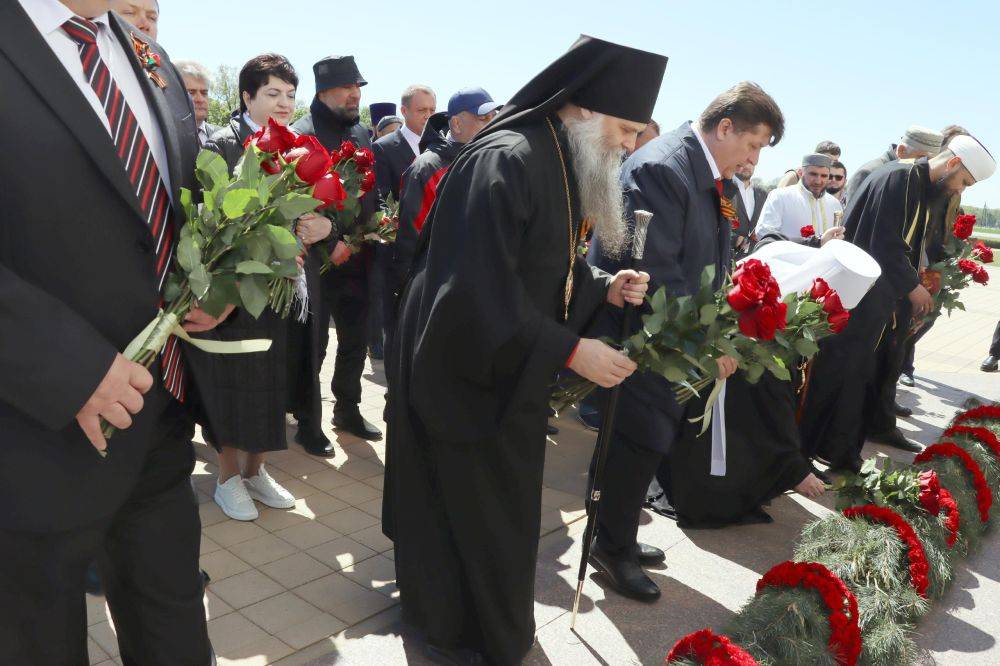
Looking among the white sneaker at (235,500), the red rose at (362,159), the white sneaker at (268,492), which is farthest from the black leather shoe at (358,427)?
the red rose at (362,159)

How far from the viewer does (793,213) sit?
24.0ft

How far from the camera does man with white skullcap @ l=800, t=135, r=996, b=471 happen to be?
5.57 metres

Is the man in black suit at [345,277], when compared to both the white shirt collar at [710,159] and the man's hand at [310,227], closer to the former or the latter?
the white shirt collar at [710,159]

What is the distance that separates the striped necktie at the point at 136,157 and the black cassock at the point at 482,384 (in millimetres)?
890

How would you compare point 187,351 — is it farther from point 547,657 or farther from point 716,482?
point 716,482

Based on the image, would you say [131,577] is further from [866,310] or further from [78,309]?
[866,310]

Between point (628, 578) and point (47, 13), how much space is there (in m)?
3.11

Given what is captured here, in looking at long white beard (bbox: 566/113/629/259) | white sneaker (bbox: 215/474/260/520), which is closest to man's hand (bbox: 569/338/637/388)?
long white beard (bbox: 566/113/629/259)

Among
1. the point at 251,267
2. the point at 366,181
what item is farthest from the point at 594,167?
the point at 366,181

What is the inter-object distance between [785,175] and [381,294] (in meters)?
6.50

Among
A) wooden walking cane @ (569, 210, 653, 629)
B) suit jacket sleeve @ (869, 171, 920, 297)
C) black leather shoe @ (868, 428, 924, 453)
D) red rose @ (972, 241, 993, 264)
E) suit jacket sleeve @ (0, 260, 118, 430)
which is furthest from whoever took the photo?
red rose @ (972, 241, 993, 264)

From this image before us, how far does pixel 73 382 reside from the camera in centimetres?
167

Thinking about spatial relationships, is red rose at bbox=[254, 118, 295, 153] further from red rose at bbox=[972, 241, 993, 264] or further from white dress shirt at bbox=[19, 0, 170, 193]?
red rose at bbox=[972, 241, 993, 264]

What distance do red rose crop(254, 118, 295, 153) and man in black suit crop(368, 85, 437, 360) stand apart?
122 inches
